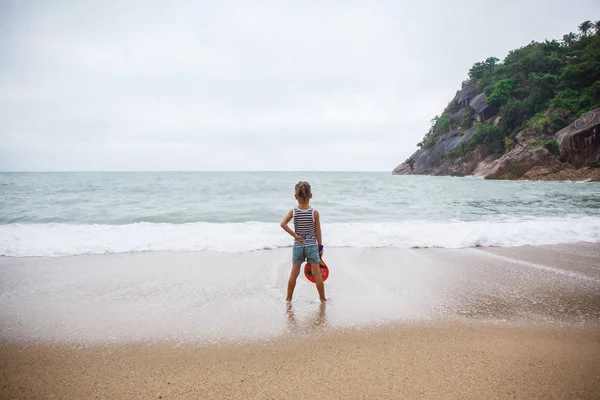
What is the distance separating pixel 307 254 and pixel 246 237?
4035mm

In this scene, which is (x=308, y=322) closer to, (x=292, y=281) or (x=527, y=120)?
(x=292, y=281)

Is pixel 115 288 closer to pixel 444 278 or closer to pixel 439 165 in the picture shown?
pixel 444 278

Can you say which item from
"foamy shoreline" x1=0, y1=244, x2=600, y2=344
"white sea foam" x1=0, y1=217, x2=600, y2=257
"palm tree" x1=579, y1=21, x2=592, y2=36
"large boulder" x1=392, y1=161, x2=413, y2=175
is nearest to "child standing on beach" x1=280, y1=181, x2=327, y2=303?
"foamy shoreline" x1=0, y1=244, x2=600, y2=344

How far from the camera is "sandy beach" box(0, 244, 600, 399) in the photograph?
2.22 m

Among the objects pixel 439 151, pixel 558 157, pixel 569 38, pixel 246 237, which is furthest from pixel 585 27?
pixel 246 237

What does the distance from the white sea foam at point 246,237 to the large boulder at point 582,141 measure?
35.5 meters

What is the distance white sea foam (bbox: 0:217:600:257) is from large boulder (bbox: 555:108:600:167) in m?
35.5

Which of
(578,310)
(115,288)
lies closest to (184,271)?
(115,288)

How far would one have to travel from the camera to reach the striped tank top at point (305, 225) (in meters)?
3.84

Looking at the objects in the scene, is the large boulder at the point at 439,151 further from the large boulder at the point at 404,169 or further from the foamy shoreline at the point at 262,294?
the foamy shoreline at the point at 262,294

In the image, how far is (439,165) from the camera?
6281 cm

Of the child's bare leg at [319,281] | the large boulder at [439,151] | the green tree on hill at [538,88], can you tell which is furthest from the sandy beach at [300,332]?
the large boulder at [439,151]

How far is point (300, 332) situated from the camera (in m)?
3.06

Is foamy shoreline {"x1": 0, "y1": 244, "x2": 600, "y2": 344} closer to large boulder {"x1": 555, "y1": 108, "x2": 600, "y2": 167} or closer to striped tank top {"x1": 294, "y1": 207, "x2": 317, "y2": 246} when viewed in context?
striped tank top {"x1": 294, "y1": 207, "x2": 317, "y2": 246}
